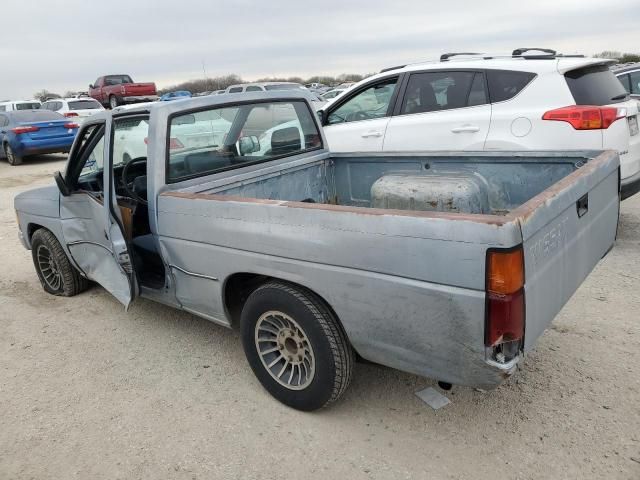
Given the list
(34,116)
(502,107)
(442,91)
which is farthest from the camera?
(34,116)

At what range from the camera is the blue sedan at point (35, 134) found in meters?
14.3

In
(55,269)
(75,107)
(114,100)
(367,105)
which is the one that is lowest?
(55,269)

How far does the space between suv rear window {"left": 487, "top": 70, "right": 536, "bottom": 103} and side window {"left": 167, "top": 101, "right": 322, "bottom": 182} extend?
2041 mm

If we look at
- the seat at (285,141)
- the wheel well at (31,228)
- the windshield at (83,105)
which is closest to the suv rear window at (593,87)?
the seat at (285,141)

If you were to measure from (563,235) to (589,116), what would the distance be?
290 centimetres

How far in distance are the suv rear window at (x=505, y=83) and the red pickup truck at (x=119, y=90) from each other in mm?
23265

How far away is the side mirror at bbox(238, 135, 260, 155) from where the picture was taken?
3.81 meters

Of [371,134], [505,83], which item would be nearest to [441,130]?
[505,83]

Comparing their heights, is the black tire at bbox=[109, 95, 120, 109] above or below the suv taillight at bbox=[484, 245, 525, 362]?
above

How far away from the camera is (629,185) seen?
494 centimetres

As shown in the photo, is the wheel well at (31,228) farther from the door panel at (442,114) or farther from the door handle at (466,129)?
the door handle at (466,129)

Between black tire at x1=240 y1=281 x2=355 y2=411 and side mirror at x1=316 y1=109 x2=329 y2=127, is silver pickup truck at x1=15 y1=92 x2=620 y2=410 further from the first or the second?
side mirror at x1=316 y1=109 x2=329 y2=127

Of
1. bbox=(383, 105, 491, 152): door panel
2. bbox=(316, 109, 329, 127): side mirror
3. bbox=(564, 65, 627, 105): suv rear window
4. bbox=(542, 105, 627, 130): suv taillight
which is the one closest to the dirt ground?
bbox=(542, 105, 627, 130): suv taillight

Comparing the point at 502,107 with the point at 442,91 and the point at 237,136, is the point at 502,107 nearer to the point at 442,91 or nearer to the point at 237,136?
the point at 442,91
